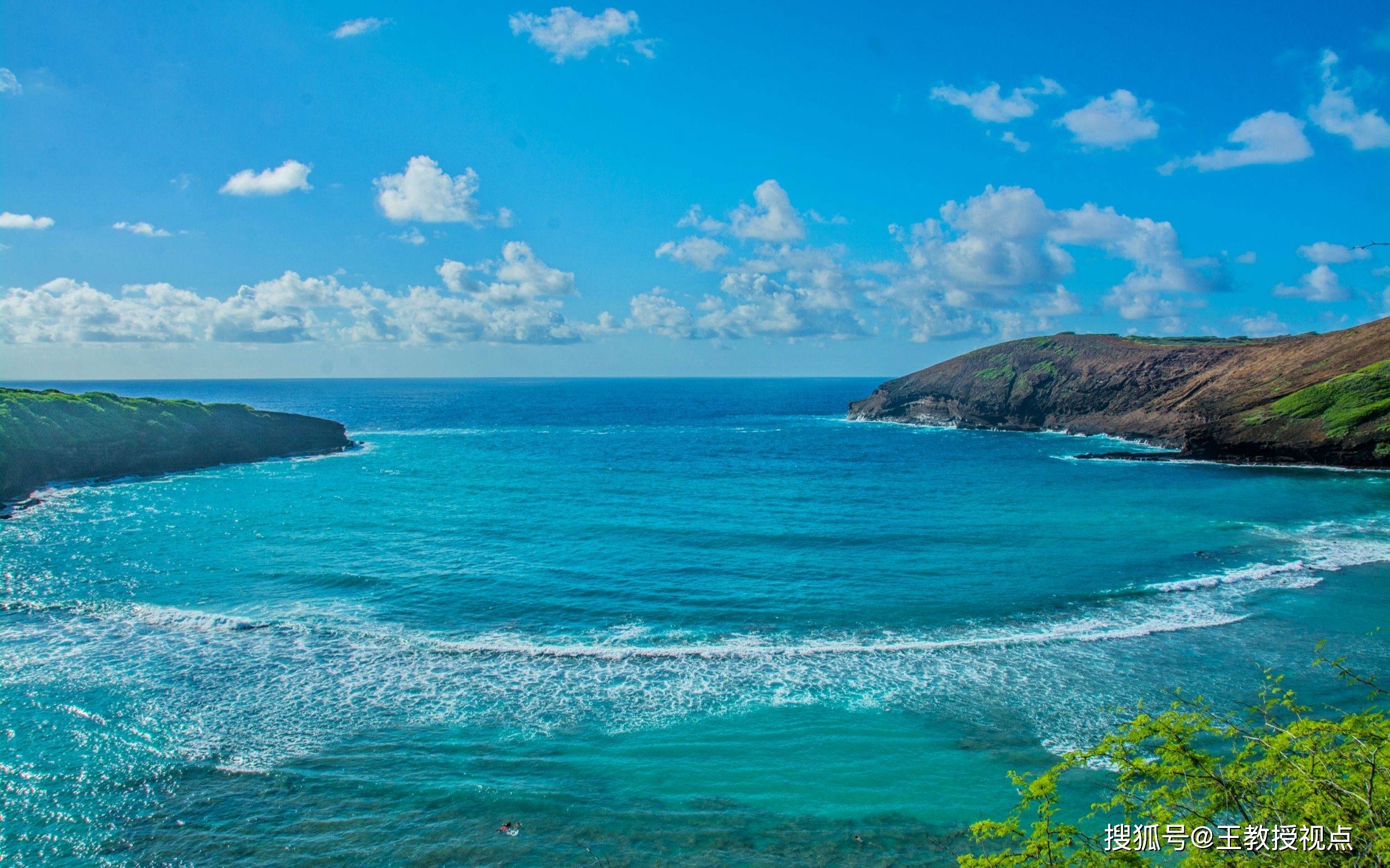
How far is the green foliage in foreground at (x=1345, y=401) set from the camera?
230 ft

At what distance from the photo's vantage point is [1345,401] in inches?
2884

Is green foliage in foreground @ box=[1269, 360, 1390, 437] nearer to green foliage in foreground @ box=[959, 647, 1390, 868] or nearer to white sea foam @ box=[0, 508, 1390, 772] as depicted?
white sea foam @ box=[0, 508, 1390, 772]

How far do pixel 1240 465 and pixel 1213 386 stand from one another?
83.4ft

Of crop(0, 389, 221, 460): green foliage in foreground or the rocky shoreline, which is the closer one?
the rocky shoreline

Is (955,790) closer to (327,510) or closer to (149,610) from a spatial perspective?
(149,610)

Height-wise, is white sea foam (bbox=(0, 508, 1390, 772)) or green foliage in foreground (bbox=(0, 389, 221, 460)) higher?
green foliage in foreground (bbox=(0, 389, 221, 460))

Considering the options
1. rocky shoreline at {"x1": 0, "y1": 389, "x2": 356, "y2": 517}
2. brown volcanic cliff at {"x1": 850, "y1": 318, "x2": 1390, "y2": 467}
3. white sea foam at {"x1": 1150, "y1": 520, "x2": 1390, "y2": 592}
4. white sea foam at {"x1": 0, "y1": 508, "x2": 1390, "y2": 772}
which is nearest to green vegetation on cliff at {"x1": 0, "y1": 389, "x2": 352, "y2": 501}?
rocky shoreline at {"x1": 0, "y1": 389, "x2": 356, "y2": 517}

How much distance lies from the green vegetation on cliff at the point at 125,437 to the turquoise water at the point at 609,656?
1231 cm

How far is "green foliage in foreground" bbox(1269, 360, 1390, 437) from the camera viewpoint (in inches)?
2766

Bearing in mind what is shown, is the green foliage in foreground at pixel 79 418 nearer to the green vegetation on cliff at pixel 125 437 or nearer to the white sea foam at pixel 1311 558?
the green vegetation on cliff at pixel 125 437

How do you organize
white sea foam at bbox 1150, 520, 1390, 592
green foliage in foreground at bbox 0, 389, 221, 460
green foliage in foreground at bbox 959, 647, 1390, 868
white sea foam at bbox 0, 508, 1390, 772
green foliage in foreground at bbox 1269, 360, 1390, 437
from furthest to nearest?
green foliage in foreground at bbox 1269, 360, 1390, 437 < green foliage in foreground at bbox 0, 389, 221, 460 < white sea foam at bbox 1150, 520, 1390, 592 < white sea foam at bbox 0, 508, 1390, 772 < green foliage in foreground at bbox 959, 647, 1390, 868

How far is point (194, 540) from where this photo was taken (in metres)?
43.8

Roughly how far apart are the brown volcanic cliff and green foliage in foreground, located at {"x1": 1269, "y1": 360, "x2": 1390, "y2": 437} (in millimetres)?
102

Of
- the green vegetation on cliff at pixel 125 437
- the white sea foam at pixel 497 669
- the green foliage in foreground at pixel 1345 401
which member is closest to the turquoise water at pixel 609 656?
the white sea foam at pixel 497 669
